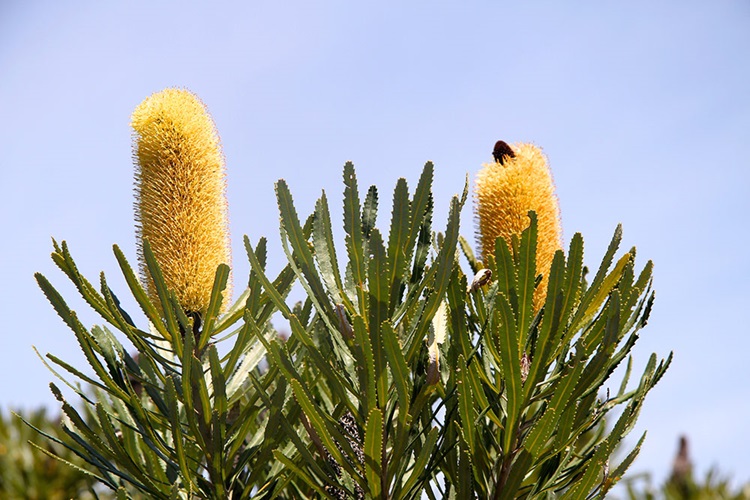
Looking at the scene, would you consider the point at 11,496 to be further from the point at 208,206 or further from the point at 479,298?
the point at 479,298

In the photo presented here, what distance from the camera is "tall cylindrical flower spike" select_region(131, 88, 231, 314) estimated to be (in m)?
1.91

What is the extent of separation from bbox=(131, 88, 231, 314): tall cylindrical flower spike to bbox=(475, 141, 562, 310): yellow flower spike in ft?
2.27

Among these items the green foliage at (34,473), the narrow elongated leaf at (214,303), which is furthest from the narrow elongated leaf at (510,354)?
the green foliage at (34,473)

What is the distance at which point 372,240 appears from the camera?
4.45ft

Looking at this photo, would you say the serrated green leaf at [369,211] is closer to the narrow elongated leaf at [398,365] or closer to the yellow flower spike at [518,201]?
the narrow elongated leaf at [398,365]

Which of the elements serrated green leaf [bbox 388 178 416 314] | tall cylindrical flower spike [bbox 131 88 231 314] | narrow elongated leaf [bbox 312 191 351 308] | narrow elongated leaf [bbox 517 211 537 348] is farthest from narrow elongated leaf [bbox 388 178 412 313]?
tall cylindrical flower spike [bbox 131 88 231 314]

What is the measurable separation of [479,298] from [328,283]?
0.35m

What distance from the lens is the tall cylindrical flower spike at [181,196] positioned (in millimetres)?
1914

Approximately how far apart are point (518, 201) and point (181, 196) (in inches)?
34.3

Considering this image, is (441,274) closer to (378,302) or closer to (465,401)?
(378,302)

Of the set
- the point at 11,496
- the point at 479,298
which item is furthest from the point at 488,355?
the point at 11,496

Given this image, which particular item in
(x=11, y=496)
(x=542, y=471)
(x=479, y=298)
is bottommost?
(x=11, y=496)

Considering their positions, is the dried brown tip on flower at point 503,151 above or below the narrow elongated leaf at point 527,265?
above

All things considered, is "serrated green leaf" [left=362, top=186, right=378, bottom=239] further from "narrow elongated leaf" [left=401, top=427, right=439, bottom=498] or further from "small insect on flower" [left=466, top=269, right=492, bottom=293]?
"narrow elongated leaf" [left=401, top=427, right=439, bottom=498]
